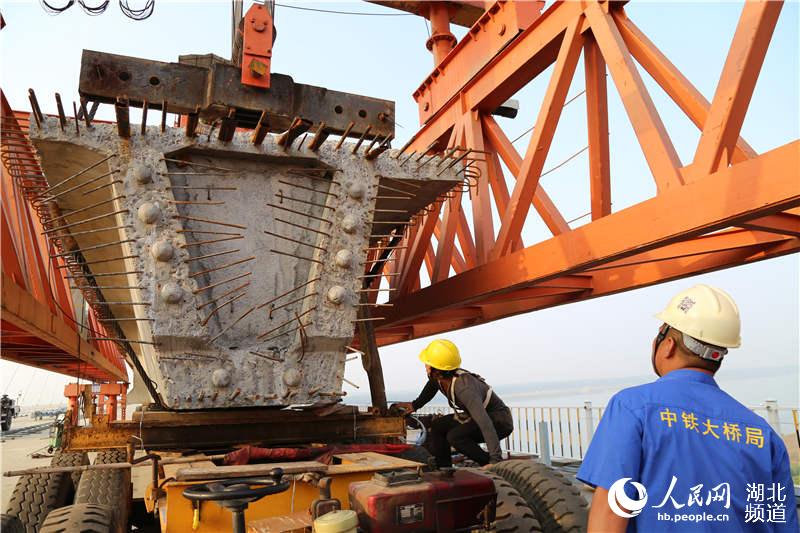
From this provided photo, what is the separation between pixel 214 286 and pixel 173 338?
55cm

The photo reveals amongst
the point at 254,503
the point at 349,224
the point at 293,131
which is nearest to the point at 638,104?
the point at 349,224

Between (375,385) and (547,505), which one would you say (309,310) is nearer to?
Result: (375,385)

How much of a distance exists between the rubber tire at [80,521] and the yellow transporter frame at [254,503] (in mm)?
282

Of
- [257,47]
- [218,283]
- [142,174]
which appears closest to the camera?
[142,174]

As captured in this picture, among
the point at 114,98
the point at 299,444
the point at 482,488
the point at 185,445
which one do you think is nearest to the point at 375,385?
the point at 299,444

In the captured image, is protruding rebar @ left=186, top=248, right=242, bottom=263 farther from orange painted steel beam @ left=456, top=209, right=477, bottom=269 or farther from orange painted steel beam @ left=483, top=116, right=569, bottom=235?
orange painted steel beam @ left=456, top=209, right=477, bottom=269

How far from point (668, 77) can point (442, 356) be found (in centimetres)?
351

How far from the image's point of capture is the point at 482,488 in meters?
3.61

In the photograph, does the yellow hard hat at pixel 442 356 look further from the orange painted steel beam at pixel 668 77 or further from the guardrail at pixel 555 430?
the guardrail at pixel 555 430

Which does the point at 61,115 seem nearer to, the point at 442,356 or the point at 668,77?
the point at 442,356

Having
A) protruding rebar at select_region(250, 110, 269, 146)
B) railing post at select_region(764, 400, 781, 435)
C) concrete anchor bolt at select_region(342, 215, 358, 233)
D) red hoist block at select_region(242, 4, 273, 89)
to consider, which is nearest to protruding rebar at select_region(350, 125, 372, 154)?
concrete anchor bolt at select_region(342, 215, 358, 233)

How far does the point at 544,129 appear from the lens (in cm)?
666

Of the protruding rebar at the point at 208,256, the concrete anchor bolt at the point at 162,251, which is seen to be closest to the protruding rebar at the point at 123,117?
the concrete anchor bolt at the point at 162,251

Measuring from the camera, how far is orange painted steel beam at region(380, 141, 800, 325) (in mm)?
3984
